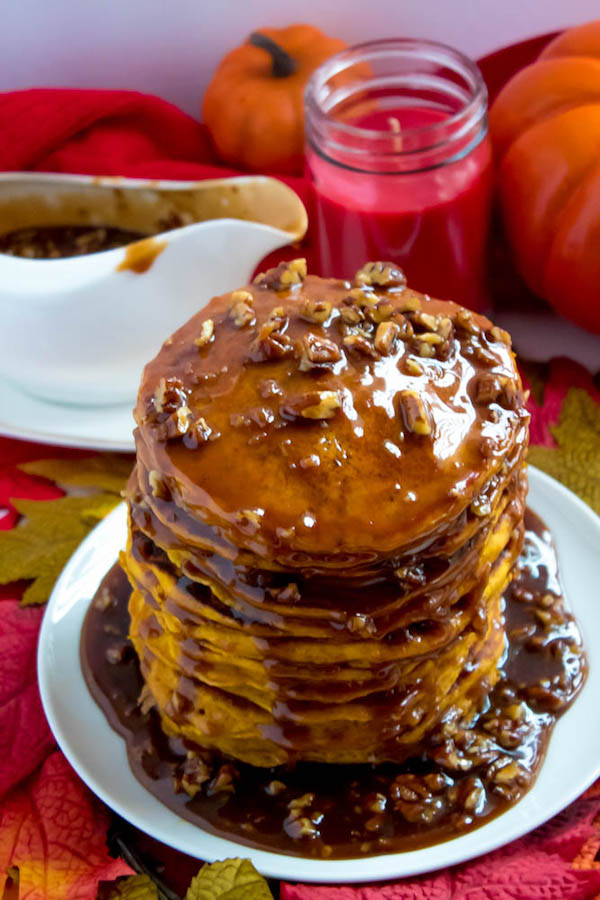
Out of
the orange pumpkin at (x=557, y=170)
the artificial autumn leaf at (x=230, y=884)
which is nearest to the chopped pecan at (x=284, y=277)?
the artificial autumn leaf at (x=230, y=884)

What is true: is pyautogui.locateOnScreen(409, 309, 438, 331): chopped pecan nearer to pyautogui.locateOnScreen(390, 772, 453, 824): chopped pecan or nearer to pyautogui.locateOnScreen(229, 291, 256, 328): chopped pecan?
pyautogui.locateOnScreen(229, 291, 256, 328): chopped pecan

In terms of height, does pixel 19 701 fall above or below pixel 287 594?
below

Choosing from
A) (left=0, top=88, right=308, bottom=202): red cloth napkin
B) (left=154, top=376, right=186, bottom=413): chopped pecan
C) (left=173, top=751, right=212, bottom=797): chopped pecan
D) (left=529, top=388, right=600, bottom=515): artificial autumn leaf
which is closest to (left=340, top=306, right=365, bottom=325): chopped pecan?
(left=154, top=376, right=186, bottom=413): chopped pecan

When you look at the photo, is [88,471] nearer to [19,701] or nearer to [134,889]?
[19,701]

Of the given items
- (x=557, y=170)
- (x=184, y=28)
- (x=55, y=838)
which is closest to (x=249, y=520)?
(x=55, y=838)

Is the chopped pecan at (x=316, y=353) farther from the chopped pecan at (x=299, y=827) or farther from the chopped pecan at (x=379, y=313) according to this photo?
the chopped pecan at (x=299, y=827)

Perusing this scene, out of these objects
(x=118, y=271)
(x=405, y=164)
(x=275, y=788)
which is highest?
(x=405, y=164)
